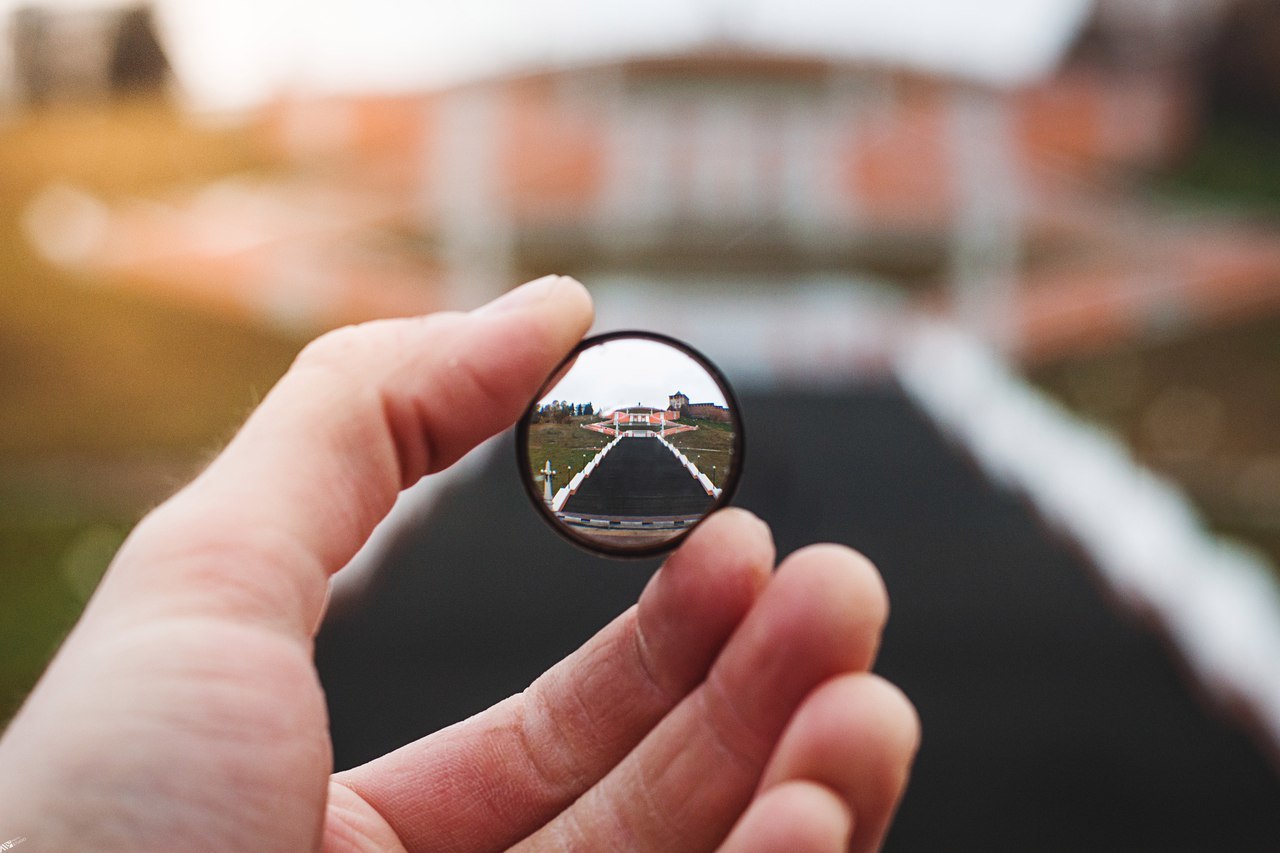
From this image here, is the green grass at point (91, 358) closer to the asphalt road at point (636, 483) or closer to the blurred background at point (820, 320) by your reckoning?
the blurred background at point (820, 320)

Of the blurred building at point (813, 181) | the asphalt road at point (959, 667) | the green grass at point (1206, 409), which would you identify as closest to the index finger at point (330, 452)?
the asphalt road at point (959, 667)

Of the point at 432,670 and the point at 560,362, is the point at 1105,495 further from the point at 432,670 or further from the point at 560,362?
the point at 560,362

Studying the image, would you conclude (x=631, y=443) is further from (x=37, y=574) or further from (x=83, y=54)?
(x=83, y=54)

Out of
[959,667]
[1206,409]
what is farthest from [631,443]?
[1206,409]

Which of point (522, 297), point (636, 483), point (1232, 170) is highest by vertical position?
point (522, 297)

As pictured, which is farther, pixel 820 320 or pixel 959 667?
pixel 820 320

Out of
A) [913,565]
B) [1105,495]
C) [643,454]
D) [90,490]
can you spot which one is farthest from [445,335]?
[90,490]

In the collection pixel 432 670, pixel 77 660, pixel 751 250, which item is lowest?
pixel 751 250
